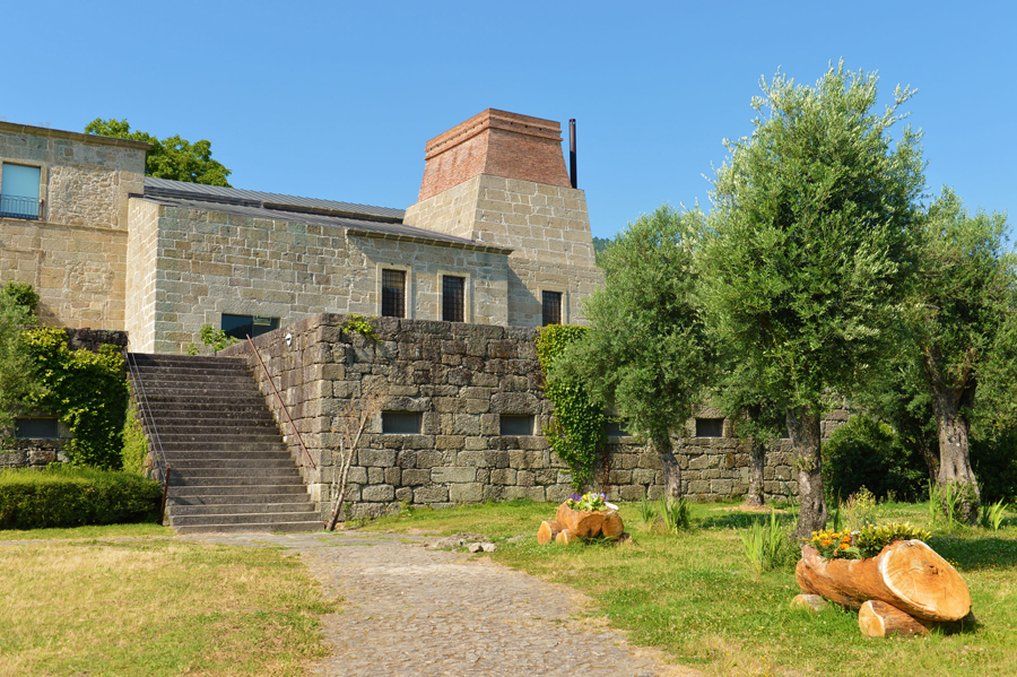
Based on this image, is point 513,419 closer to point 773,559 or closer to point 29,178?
point 773,559

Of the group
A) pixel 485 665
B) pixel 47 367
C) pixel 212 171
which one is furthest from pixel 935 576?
pixel 212 171

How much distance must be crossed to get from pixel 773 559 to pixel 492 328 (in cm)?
1028

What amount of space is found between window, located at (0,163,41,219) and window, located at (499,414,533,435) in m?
17.0

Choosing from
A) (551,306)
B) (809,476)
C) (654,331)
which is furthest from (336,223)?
(809,476)

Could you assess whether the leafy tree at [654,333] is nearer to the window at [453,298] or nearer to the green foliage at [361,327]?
the green foliage at [361,327]

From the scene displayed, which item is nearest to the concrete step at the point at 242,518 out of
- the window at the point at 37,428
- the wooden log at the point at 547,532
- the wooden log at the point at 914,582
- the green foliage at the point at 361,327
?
the green foliage at the point at 361,327

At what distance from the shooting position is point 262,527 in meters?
16.7

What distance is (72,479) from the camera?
16.6 metres

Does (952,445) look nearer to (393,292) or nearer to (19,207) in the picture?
(393,292)

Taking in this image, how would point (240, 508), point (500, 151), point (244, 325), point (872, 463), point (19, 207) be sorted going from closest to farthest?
point (240, 508), point (872, 463), point (244, 325), point (19, 207), point (500, 151)

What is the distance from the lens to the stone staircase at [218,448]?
1681 cm

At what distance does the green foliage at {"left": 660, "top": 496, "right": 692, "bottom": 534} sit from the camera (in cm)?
1430

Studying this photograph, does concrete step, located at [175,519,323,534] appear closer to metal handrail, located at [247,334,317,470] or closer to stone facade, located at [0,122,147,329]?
metal handrail, located at [247,334,317,470]

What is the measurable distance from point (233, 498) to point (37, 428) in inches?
182
